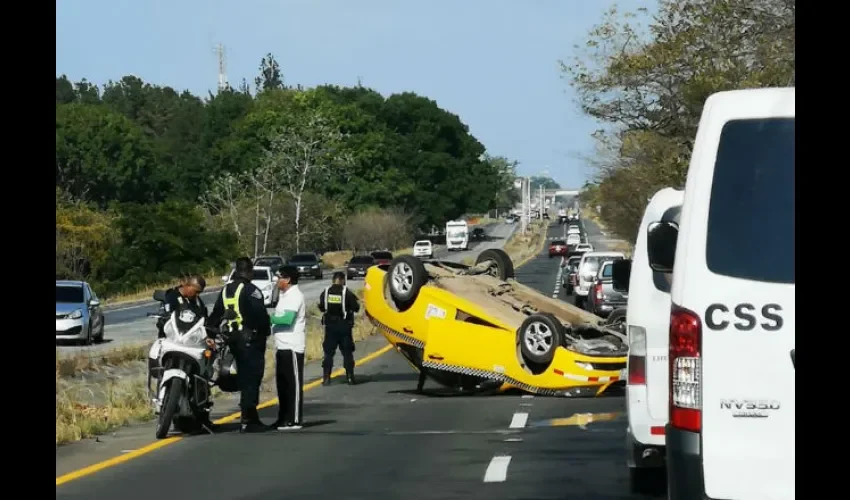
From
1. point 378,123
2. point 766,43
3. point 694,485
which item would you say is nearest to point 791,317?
point 694,485

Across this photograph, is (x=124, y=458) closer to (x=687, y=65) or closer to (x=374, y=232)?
(x=687, y=65)

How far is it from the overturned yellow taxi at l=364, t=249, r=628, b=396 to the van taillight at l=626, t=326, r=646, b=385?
889 cm

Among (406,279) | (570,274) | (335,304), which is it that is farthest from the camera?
(570,274)

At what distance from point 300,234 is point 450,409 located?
266ft

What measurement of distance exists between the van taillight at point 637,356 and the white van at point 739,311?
394 centimetres

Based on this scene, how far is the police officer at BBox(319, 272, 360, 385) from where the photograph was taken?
79.0ft

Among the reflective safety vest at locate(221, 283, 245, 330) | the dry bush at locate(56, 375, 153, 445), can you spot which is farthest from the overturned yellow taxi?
the reflective safety vest at locate(221, 283, 245, 330)

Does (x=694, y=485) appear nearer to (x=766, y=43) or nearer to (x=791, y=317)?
(x=791, y=317)

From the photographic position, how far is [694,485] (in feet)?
22.4

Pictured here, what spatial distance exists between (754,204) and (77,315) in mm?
31549

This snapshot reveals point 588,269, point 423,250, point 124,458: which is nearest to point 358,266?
point 423,250

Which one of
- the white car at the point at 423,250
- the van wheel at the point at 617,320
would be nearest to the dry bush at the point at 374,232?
the white car at the point at 423,250

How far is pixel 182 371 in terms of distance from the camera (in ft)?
51.6

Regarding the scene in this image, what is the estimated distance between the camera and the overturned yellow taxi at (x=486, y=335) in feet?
65.9
